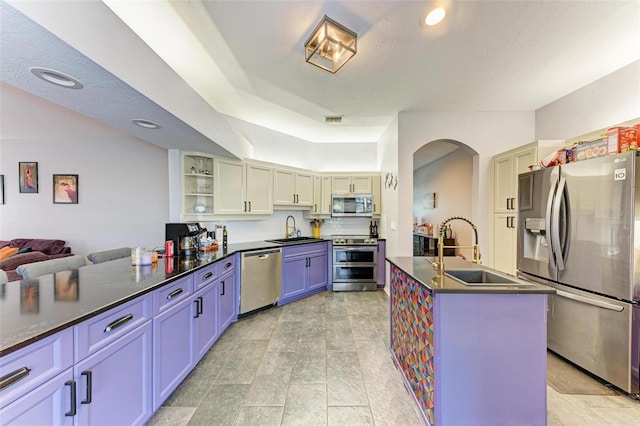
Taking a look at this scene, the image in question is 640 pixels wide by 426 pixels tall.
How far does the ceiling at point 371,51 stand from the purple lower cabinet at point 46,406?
1.46 m

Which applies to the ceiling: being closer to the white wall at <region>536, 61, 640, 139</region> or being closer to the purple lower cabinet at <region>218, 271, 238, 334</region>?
the white wall at <region>536, 61, 640, 139</region>

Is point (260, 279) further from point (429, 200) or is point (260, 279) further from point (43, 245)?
point (429, 200)

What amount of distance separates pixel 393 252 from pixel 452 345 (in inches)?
94.9

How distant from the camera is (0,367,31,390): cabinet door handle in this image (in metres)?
0.77

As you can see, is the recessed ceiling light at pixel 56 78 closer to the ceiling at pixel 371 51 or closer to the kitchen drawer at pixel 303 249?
the ceiling at pixel 371 51

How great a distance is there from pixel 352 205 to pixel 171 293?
3339 mm

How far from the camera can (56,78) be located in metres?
1.36

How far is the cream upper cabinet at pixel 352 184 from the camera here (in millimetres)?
4582

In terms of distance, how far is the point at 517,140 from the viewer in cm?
351

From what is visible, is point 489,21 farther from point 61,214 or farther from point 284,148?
point 61,214

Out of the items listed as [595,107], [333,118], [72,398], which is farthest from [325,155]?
[72,398]

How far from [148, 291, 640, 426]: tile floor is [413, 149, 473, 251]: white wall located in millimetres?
3651

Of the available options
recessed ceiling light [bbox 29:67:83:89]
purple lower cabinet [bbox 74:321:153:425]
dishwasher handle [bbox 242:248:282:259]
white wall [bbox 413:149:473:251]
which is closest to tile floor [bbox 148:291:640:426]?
purple lower cabinet [bbox 74:321:153:425]

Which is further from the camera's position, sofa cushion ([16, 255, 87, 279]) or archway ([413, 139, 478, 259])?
archway ([413, 139, 478, 259])
